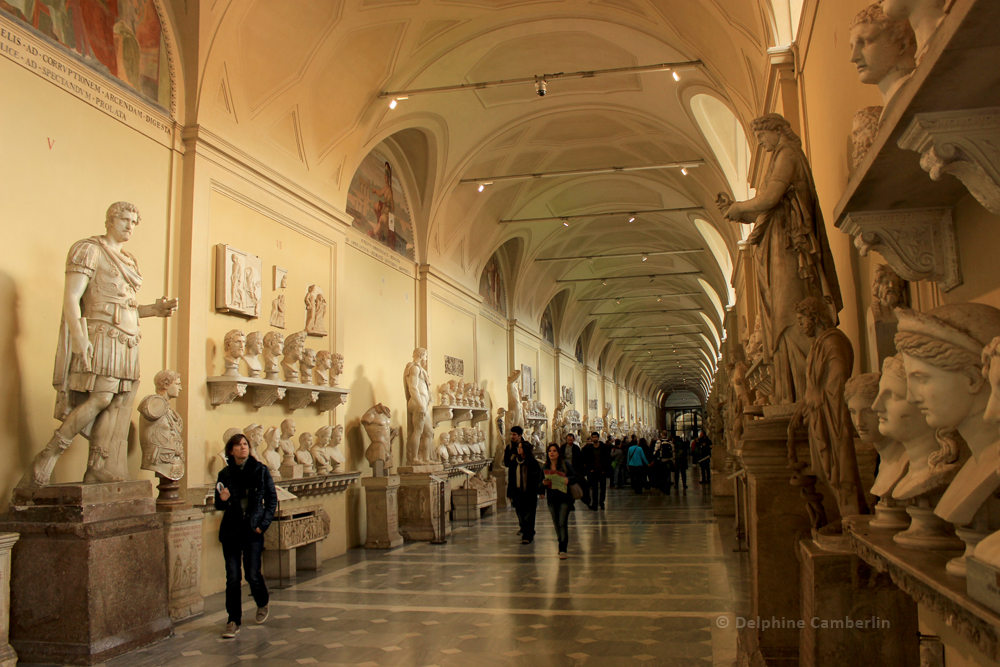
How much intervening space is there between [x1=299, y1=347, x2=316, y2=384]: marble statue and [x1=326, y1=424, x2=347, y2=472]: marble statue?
969 millimetres

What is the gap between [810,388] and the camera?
11.7 ft

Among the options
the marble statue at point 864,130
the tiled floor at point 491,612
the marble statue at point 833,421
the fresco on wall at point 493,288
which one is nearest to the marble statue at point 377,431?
the tiled floor at point 491,612

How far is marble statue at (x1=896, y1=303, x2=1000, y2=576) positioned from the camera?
6.00 feet

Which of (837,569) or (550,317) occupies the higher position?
(550,317)

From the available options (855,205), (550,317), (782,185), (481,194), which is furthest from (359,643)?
(550,317)

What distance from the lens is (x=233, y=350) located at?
8828 millimetres

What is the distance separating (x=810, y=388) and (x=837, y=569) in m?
0.88

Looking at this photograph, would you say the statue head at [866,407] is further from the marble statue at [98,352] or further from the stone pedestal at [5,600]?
the stone pedestal at [5,600]

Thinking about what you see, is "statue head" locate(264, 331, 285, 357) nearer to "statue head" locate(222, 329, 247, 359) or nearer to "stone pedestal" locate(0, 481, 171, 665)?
"statue head" locate(222, 329, 247, 359)

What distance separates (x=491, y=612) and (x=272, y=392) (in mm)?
4131

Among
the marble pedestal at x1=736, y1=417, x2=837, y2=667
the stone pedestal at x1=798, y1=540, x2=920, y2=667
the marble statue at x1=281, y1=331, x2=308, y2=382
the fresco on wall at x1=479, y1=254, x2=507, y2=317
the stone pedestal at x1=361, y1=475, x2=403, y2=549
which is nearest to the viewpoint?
the stone pedestal at x1=798, y1=540, x2=920, y2=667

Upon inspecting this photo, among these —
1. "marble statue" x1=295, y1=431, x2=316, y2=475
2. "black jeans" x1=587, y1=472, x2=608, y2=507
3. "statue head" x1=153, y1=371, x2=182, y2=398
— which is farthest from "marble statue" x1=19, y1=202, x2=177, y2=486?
"black jeans" x1=587, y1=472, x2=608, y2=507

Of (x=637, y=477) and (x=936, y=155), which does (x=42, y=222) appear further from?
(x=637, y=477)

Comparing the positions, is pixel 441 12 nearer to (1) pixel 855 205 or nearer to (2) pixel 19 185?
(2) pixel 19 185
